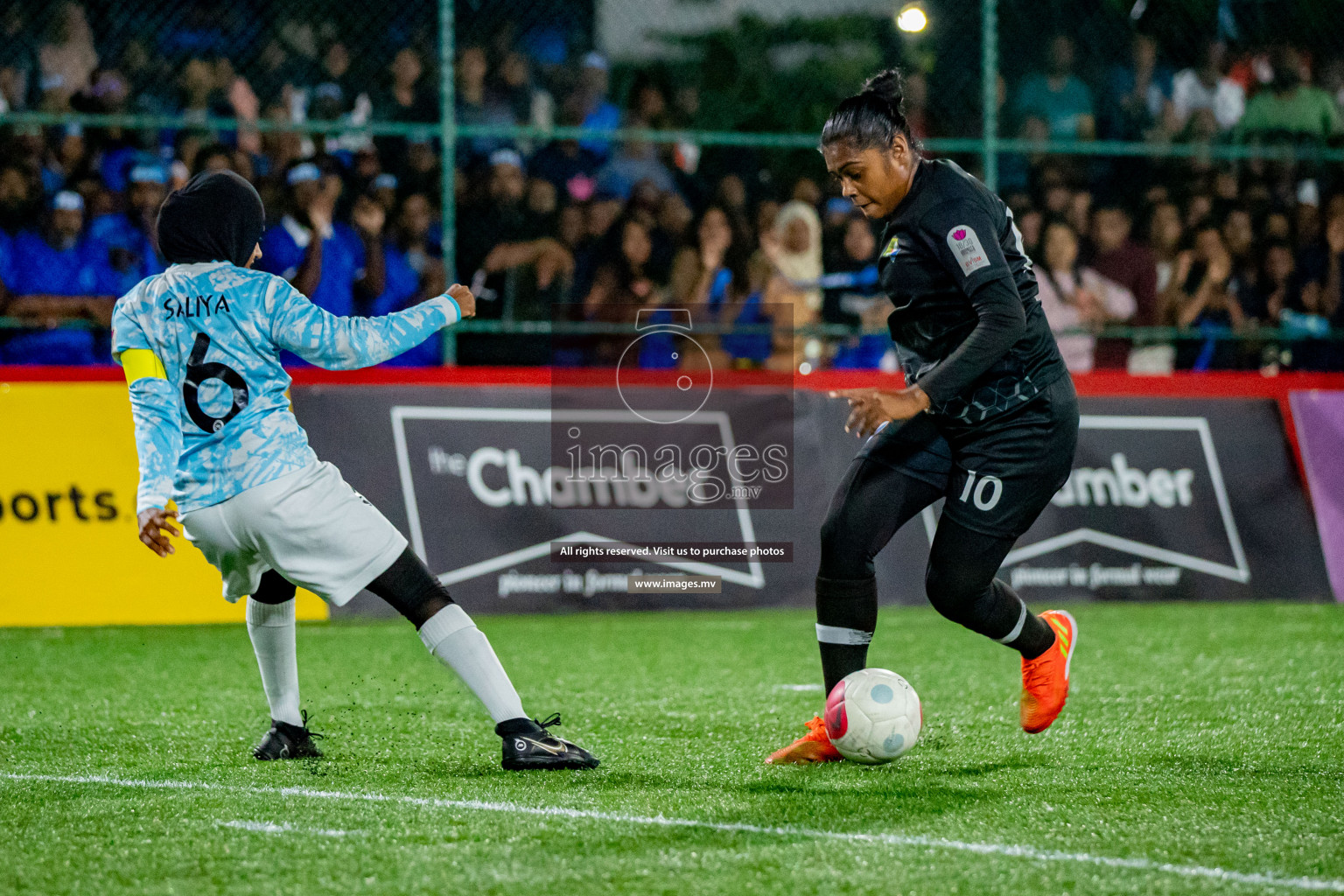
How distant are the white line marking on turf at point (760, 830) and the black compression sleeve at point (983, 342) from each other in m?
1.29

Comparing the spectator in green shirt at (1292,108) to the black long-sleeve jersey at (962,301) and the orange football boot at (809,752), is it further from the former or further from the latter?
the orange football boot at (809,752)

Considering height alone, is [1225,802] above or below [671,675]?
above

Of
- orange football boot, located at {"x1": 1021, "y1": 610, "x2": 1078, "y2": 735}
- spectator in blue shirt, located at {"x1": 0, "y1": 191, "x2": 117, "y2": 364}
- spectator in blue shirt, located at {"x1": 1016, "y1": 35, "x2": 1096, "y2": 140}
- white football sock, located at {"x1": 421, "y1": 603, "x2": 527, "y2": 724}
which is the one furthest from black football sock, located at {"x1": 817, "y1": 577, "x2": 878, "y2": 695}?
spectator in blue shirt, located at {"x1": 1016, "y1": 35, "x2": 1096, "y2": 140}

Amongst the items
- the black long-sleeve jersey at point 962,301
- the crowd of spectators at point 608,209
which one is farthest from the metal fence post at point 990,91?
the black long-sleeve jersey at point 962,301

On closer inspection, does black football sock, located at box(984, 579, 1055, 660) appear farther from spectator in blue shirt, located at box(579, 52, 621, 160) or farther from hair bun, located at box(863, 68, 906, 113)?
spectator in blue shirt, located at box(579, 52, 621, 160)

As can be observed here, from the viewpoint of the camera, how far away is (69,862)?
356 centimetres

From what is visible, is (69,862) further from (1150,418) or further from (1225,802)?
(1150,418)

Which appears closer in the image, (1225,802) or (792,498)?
(1225,802)

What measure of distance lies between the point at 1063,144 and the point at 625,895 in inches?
347

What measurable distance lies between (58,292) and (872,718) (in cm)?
680

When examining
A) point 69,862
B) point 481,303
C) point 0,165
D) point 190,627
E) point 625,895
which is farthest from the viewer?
point 481,303

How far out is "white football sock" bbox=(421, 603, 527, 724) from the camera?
15.2 feet

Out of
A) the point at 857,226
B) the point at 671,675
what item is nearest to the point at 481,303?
the point at 857,226

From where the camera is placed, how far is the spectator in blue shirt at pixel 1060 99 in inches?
484
